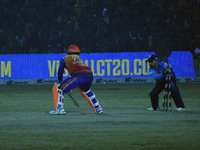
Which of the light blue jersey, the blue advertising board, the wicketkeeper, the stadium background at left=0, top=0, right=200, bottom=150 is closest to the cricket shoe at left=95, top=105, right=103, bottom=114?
the wicketkeeper

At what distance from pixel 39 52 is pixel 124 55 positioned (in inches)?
215

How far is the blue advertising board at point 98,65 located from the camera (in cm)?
2606

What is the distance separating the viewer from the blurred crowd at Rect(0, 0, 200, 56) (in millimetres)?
27375

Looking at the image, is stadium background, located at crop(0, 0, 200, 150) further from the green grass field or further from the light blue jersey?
the green grass field

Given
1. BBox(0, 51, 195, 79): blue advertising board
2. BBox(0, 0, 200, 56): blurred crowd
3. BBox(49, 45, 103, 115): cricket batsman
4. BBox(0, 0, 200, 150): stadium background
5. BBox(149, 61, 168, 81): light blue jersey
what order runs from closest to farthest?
1. BBox(49, 45, 103, 115): cricket batsman
2. BBox(149, 61, 168, 81): light blue jersey
3. BBox(0, 0, 200, 150): stadium background
4. BBox(0, 51, 195, 79): blue advertising board
5. BBox(0, 0, 200, 56): blurred crowd

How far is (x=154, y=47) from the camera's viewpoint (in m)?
26.8

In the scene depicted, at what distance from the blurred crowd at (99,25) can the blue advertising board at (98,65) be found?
2.80 feet

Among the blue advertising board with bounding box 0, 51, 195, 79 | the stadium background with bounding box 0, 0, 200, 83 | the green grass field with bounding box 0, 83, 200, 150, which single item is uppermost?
the stadium background with bounding box 0, 0, 200, 83

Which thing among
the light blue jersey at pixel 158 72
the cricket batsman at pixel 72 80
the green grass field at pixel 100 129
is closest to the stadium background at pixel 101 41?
the light blue jersey at pixel 158 72

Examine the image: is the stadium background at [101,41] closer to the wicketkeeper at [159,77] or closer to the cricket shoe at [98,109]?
the wicketkeeper at [159,77]

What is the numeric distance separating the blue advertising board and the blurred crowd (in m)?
0.85

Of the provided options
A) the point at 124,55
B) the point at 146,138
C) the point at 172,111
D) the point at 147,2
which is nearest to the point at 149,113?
the point at 172,111

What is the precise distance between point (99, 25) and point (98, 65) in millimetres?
3454

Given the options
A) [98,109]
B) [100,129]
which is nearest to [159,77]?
[98,109]
